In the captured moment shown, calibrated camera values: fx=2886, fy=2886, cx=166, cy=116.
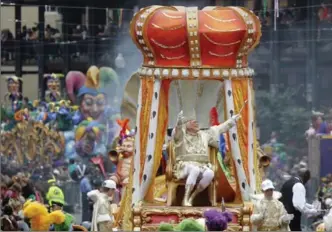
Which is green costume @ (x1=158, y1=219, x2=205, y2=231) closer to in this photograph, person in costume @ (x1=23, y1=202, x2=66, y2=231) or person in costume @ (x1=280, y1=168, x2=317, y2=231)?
person in costume @ (x1=23, y1=202, x2=66, y2=231)

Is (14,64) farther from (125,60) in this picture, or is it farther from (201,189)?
(201,189)

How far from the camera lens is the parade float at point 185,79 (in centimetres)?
3133

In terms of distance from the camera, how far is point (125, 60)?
1699 inches

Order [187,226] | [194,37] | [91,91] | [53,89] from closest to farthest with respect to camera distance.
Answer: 1. [187,226]
2. [194,37]
3. [91,91]
4. [53,89]

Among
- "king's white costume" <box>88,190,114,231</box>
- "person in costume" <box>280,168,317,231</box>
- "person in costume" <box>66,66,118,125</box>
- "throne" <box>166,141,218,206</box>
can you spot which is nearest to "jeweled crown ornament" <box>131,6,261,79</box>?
"throne" <box>166,141,218,206</box>

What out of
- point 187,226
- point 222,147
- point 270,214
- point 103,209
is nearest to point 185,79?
point 222,147

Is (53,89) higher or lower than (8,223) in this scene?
lower

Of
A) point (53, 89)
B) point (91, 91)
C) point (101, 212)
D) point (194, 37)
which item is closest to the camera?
point (101, 212)

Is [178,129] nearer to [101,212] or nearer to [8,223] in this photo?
[101,212]

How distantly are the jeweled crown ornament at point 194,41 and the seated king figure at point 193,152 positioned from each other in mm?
538

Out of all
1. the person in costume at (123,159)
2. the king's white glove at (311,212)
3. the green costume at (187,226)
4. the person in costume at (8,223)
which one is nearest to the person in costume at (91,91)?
the person in costume at (123,159)

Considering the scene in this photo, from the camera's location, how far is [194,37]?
31312 millimetres

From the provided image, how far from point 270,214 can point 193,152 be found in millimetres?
1852

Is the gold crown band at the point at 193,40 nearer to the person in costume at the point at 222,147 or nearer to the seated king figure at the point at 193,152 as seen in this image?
the seated king figure at the point at 193,152
